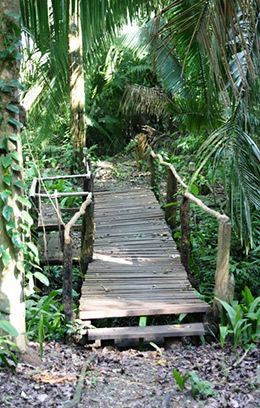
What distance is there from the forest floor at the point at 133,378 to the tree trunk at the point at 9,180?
22.0 inches

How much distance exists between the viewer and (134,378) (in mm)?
3801

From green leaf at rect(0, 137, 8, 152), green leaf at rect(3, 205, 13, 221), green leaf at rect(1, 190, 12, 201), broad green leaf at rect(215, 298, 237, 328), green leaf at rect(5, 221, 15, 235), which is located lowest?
broad green leaf at rect(215, 298, 237, 328)

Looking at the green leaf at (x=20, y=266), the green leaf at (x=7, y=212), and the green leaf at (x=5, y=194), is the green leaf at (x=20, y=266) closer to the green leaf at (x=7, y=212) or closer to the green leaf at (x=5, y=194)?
the green leaf at (x=7, y=212)

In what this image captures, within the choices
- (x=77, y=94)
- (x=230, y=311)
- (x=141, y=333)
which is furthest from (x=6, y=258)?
(x=77, y=94)

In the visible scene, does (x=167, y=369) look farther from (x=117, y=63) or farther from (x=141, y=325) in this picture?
(x=117, y=63)

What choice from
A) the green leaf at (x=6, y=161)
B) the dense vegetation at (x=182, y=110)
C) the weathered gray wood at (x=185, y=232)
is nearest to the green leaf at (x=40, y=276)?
the dense vegetation at (x=182, y=110)

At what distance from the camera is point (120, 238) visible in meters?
7.41

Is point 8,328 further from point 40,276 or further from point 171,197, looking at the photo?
point 171,197

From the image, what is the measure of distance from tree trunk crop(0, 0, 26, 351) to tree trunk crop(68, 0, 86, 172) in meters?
6.78

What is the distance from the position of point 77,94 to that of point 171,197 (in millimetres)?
3736

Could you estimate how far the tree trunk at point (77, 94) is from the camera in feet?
32.7

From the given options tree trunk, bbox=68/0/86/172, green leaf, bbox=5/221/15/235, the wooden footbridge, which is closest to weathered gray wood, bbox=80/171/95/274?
the wooden footbridge

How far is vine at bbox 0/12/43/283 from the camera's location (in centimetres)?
334

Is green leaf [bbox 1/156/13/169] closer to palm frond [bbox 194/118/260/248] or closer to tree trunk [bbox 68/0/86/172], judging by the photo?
palm frond [bbox 194/118/260/248]
